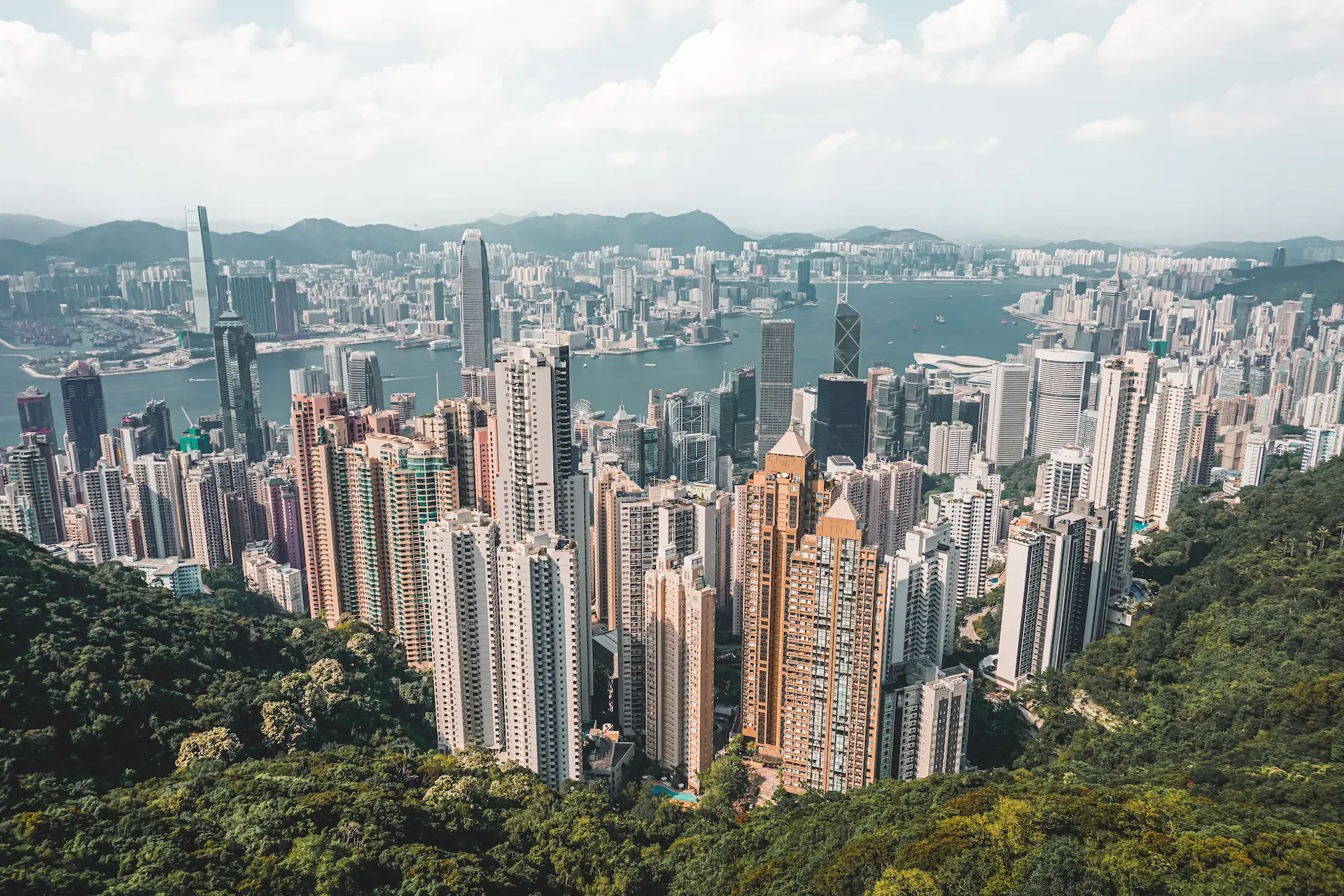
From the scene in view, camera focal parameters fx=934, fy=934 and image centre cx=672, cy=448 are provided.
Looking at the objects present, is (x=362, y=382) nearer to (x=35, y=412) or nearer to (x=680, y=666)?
(x=35, y=412)

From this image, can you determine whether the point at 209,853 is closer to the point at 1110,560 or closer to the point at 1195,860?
the point at 1195,860

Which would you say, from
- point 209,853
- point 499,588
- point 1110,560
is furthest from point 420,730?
point 1110,560

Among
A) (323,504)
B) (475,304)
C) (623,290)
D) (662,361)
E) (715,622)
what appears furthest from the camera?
(623,290)

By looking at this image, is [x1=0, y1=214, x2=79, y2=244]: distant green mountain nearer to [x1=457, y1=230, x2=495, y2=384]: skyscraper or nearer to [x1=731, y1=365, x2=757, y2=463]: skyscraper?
[x1=457, y1=230, x2=495, y2=384]: skyscraper

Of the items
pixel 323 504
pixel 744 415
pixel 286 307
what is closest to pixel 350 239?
pixel 286 307

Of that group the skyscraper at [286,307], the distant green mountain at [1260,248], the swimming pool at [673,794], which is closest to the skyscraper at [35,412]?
the skyscraper at [286,307]

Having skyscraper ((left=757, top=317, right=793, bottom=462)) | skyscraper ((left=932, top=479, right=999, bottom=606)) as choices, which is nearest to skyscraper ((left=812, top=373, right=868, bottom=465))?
skyscraper ((left=757, top=317, right=793, bottom=462))

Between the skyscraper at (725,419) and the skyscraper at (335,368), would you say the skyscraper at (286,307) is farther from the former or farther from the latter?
the skyscraper at (725,419)
